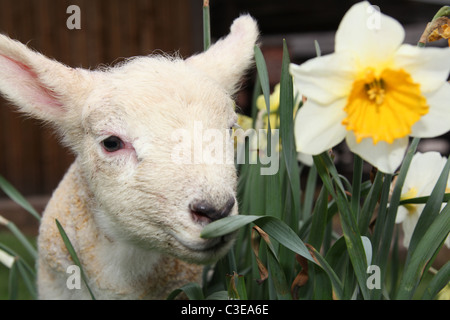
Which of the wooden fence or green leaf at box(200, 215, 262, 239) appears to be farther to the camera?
the wooden fence

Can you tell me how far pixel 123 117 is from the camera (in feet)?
3.13

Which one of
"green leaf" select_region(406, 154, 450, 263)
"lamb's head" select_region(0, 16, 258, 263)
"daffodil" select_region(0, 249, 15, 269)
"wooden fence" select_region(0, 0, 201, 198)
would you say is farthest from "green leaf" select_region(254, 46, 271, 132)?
"wooden fence" select_region(0, 0, 201, 198)

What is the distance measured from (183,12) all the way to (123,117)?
12.6 feet

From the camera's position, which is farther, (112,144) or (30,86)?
(30,86)

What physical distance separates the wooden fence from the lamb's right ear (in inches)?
130

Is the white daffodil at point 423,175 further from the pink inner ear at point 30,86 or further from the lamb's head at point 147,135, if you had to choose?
the pink inner ear at point 30,86

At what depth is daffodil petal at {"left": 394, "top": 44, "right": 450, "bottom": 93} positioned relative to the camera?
0.70 metres

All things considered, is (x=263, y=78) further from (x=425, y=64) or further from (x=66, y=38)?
(x=66, y=38)

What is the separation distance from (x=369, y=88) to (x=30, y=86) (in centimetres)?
74

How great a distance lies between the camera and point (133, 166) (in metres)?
0.95

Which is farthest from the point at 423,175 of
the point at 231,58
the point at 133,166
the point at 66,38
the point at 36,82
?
the point at 66,38

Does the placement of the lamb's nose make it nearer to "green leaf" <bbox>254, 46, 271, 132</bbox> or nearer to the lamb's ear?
"green leaf" <bbox>254, 46, 271, 132</bbox>

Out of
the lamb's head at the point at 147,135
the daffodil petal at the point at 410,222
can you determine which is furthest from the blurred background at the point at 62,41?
the daffodil petal at the point at 410,222
